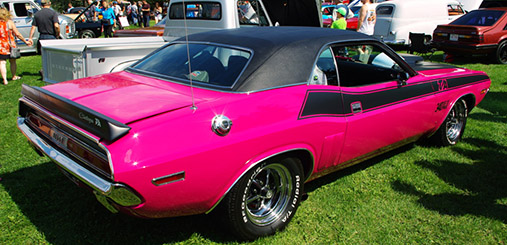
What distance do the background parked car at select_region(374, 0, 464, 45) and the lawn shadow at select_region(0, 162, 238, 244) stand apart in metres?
11.8

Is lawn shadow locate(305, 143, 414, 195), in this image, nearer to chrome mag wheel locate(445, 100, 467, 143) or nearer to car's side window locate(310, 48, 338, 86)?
chrome mag wheel locate(445, 100, 467, 143)

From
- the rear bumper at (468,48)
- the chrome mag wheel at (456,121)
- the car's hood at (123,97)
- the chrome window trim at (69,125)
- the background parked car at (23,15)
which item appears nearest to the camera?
the chrome window trim at (69,125)

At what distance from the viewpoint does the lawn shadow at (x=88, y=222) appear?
9.43 ft

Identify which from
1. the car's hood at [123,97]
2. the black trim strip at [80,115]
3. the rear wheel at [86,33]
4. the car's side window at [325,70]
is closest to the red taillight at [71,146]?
the black trim strip at [80,115]

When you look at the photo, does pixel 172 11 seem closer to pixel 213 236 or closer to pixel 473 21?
pixel 213 236

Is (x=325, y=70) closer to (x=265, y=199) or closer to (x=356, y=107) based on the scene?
(x=356, y=107)

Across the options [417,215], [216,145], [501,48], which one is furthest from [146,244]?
[501,48]

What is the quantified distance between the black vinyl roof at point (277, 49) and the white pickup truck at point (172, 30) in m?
0.52

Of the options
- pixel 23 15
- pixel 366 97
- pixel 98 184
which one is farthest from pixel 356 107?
pixel 23 15

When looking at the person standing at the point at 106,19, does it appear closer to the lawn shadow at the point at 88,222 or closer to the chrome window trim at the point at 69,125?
the lawn shadow at the point at 88,222

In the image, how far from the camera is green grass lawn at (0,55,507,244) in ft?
9.67

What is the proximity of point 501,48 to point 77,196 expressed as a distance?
441 inches

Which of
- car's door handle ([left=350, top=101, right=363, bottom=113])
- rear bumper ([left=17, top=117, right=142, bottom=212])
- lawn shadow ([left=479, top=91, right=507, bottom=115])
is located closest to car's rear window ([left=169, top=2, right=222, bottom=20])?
car's door handle ([left=350, top=101, right=363, bottom=113])

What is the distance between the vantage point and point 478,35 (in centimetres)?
1038
